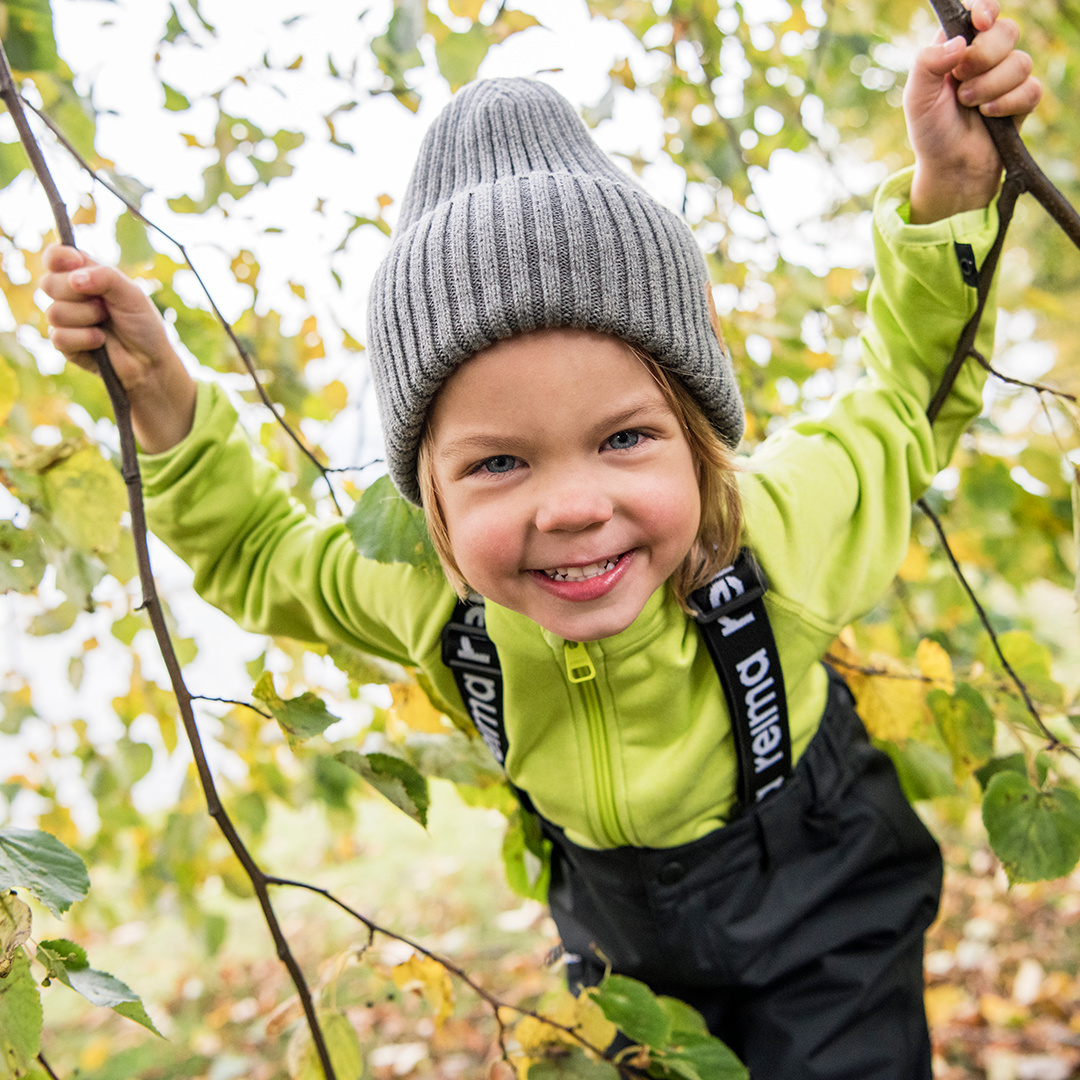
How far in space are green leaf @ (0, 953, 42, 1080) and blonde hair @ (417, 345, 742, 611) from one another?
0.46 meters

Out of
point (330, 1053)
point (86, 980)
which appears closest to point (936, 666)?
point (330, 1053)

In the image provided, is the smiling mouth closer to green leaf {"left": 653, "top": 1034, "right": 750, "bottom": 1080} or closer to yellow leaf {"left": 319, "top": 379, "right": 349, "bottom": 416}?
green leaf {"left": 653, "top": 1034, "right": 750, "bottom": 1080}

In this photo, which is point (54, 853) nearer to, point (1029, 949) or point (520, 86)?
point (520, 86)

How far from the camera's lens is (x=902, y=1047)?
38.7 inches

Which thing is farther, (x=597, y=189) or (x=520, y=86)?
(x=520, y=86)

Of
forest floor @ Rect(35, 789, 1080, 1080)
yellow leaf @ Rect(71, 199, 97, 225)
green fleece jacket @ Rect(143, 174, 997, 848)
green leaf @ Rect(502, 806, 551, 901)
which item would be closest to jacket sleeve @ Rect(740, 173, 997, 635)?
green fleece jacket @ Rect(143, 174, 997, 848)

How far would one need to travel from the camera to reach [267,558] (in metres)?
1.04

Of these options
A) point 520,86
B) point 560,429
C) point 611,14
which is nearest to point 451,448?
point 560,429

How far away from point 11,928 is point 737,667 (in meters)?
0.63

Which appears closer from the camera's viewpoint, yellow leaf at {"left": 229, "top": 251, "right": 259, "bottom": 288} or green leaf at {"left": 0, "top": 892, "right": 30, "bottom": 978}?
green leaf at {"left": 0, "top": 892, "right": 30, "bottom": 978}

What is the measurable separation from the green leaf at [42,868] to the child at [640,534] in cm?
36

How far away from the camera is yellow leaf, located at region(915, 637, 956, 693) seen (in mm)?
1047

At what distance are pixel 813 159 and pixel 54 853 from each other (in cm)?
170

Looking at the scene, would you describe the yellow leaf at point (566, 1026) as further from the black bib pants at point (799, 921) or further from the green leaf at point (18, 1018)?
the green leaf at point (18, 1018)
